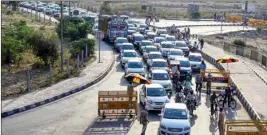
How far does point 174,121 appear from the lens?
16.7 m

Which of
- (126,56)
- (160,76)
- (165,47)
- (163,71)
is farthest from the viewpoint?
(165,47)

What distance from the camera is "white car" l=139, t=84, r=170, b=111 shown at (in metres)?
19.8

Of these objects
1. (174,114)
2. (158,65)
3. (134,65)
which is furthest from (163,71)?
(174,114)

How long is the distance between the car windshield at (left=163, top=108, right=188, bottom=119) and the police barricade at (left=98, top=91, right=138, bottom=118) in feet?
8.22

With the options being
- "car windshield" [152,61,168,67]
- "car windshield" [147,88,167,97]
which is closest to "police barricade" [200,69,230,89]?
"car windshield" [152,61,168,67]

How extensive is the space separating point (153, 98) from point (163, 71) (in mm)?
5106

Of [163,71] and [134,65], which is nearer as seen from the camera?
[163,71]

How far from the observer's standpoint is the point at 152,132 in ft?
57.3

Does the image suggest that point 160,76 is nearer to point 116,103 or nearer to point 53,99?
point 116,103

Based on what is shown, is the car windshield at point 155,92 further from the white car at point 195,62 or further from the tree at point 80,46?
the tree at point 80,46

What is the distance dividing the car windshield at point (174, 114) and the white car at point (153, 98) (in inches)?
94.8

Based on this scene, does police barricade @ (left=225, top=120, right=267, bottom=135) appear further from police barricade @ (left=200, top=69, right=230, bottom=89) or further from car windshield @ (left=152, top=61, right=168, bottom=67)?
car windshield @ (left=152, top=61, right=168, bottom=67)

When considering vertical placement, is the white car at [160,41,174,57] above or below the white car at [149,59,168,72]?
above

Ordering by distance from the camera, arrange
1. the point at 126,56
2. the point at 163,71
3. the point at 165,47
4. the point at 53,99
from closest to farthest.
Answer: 1. the point at 53,99
2. the point at 163,71
3. the point at 126,56
4. the point at 165,47
